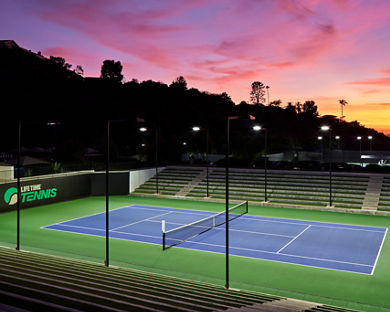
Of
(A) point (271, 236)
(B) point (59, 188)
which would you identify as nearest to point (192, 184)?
(B) point (59, 188)

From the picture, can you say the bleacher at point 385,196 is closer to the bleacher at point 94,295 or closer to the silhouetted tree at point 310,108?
the bleacher at point 94,295

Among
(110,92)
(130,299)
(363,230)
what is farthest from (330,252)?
(110,92)

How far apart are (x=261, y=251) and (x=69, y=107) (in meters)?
129

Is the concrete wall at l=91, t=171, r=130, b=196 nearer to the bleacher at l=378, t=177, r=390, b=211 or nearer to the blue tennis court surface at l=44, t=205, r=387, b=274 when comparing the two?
the blue tennis court surface at l=44, t=205, r=387, b=274

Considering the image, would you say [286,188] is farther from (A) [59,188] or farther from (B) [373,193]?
(A) [59,188]

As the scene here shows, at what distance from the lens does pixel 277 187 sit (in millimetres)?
38500

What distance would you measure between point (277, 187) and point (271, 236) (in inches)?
623

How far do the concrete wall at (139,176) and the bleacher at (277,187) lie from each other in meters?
0.57

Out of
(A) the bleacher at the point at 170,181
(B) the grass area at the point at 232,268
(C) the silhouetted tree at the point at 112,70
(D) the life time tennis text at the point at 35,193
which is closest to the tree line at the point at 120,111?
(C) the silhouetted tree at the point at 112,70

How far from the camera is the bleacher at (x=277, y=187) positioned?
114 ft

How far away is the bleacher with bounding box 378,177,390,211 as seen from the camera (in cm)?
3194

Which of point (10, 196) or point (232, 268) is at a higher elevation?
point (10, 196)

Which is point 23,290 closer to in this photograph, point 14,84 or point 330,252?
point 330,252

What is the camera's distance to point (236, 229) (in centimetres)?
2488
